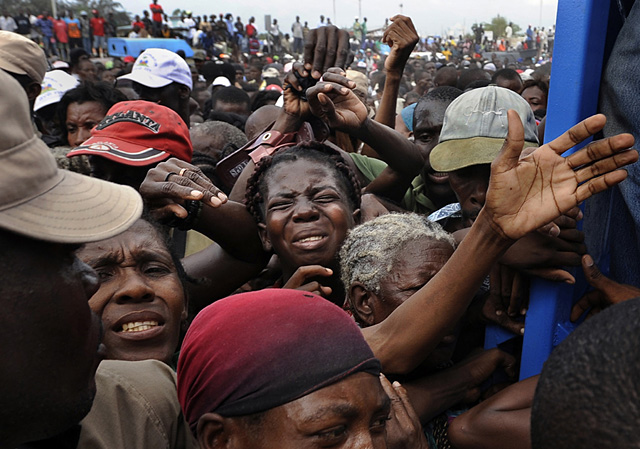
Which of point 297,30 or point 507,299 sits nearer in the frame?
point 507,299

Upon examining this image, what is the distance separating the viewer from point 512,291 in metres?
1.93

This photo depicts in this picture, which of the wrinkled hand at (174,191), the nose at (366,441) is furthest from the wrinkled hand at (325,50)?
the nose at (366,441)

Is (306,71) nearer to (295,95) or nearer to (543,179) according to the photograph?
(295,95)

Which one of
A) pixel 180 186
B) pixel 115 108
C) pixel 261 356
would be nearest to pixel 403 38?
pixel 115 108

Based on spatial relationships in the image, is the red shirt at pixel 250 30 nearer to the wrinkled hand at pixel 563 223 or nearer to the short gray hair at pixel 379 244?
the short gray hair at pixel 379 244

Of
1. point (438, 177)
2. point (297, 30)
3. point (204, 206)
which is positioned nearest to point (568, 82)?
point (204, 206)

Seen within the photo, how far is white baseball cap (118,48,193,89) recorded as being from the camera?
16.3ft

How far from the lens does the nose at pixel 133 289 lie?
1.94m

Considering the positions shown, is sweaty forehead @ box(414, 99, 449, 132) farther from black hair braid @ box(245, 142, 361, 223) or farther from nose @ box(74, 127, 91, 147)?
nose @ box(74, 127, 91, 147)

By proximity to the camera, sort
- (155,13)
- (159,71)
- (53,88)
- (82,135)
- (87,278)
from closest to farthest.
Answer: (87,278) → (82,135) → (159,71) → (53,88) → (155,13)

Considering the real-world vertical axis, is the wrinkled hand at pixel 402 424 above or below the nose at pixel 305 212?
below

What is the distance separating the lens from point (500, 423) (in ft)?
5.88

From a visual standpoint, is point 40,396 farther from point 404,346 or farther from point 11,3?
point 11,3

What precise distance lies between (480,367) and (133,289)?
1.15 meters
